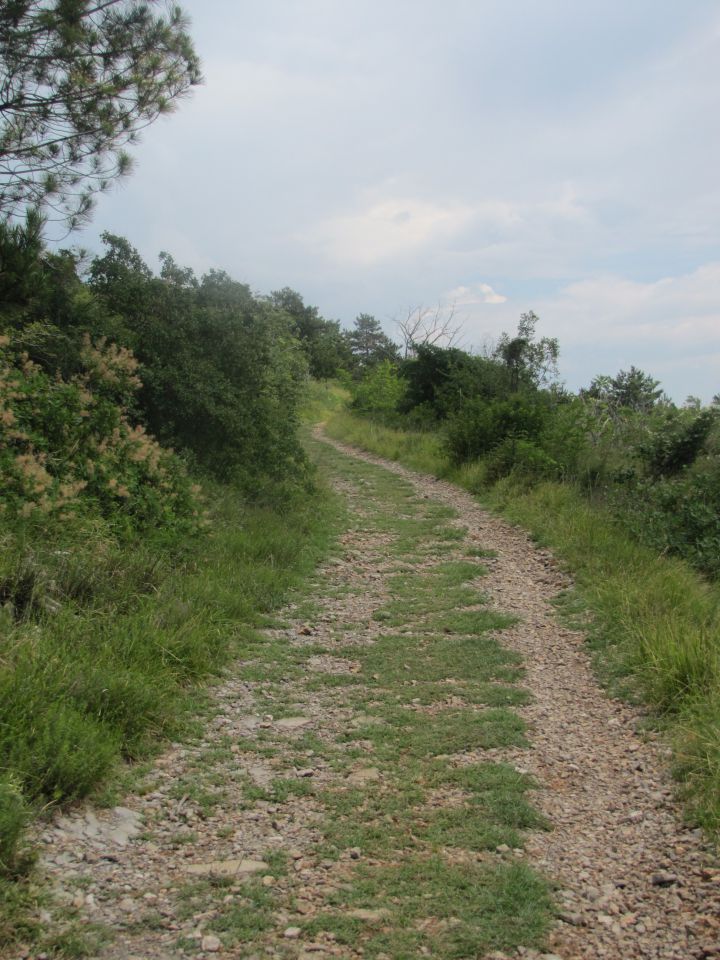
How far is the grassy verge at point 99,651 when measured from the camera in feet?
10.6

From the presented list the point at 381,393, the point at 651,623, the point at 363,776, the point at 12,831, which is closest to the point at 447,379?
the point at 381,393

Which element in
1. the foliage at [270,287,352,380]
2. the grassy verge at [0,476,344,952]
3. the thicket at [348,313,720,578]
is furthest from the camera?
the foliage at [270,287,352,380]

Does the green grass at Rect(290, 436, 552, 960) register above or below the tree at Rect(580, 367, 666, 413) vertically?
below

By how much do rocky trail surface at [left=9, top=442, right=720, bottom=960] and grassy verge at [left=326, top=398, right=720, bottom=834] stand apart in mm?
203

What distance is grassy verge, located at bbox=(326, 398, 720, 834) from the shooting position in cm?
391

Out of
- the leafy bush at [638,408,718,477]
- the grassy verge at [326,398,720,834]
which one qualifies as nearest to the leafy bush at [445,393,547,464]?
the leafy bush at [638,408,718,477]

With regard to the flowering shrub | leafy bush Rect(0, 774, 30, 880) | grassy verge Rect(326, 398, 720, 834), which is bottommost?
leafy bush Rect(0, 774, 30, 880)

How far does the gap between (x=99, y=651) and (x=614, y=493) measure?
781 centimetres

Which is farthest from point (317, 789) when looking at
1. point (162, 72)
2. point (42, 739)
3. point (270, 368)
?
point (270, 368)

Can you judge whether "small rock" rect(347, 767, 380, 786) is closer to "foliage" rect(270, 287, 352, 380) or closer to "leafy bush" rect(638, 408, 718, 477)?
"leafy bush" rect(638, 408, 718, 477)

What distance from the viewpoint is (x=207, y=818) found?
3.53 m

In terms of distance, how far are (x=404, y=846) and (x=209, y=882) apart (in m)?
0.84

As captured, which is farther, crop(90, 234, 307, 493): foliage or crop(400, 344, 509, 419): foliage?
crop(400, 344, 509, 419): foliage

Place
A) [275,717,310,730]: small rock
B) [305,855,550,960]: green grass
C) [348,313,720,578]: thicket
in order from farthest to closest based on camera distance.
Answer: [348,313,720,578]: thicket
[275,717,310,730]: small rock
[305,855,550,960]: green grass
